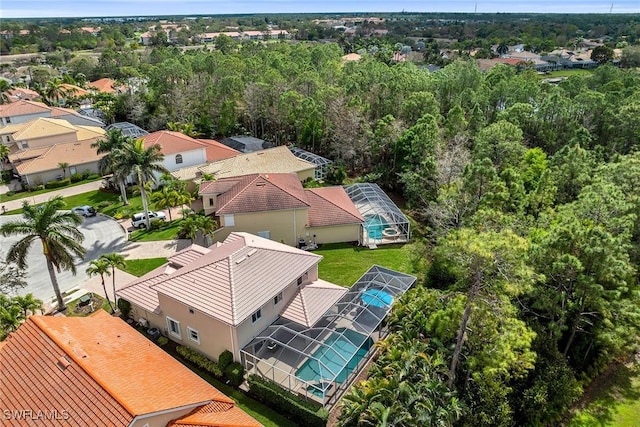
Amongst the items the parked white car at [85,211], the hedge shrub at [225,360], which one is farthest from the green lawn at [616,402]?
the parked white car at [85,211]

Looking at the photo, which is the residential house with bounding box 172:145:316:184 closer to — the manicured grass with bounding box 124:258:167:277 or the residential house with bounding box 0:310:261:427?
the manicured grass with bounding box 124:258:167:277

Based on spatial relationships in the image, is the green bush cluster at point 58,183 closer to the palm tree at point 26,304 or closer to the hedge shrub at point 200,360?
the palm tree at point 26,304

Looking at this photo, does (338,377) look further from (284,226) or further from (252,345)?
(284,226)

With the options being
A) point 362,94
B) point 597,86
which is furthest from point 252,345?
point 597,86

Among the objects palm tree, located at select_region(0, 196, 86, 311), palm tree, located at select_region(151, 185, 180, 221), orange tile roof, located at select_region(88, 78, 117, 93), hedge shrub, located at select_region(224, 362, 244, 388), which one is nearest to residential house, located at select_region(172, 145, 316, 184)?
palm tree, located at select_region(151, 185, 180, 221)

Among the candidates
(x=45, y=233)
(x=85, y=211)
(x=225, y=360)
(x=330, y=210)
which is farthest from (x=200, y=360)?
(x=85, y=211)
